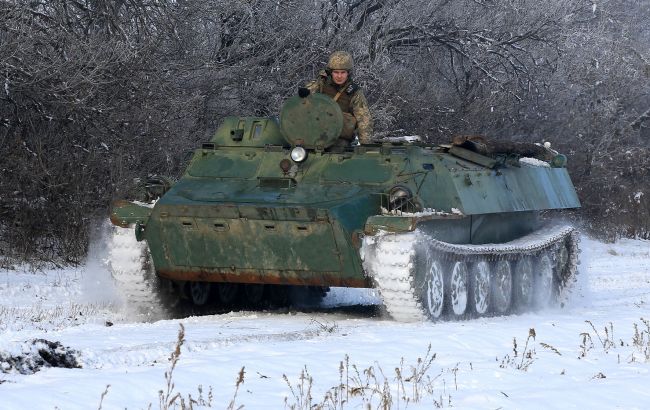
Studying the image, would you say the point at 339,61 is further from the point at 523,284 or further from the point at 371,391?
the point at 371,391

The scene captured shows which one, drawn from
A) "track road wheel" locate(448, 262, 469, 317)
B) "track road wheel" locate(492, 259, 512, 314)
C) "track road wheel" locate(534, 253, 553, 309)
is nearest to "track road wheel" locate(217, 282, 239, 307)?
"track road wheel" locate(448, 262, 469, 317)

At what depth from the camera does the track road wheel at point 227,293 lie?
1398 cm

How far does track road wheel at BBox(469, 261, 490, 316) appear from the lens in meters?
13.3

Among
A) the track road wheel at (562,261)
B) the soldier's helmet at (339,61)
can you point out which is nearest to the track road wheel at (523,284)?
the track road wheel at (562,261)

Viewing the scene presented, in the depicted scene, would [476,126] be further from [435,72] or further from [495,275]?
[495,275]

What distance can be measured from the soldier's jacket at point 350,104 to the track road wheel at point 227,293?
6.85 ft

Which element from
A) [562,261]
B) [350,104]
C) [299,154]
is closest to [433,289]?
[299,154]

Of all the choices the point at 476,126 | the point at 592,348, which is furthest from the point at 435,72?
the point at 592,348

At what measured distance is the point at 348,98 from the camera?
1398cm

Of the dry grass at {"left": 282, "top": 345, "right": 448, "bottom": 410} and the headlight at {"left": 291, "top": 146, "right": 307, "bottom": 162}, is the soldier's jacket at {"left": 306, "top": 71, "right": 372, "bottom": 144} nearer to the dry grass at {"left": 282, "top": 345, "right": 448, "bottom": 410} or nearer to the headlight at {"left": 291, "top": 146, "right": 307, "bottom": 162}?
the headlight at {"left": 291, "top": 146, "right": 307, "bottom": 162}

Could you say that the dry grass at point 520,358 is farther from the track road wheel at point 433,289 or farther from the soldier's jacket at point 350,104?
the soldier's jacket at point 350,104

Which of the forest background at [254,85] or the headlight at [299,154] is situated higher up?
the forest background at [254,85]

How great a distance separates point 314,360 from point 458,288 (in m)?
4.58

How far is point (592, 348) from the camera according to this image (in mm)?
9828
